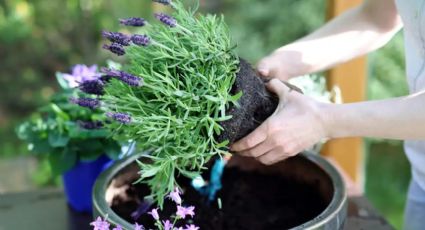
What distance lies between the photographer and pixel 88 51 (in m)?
3.77

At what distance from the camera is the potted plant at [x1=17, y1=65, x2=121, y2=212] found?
4.61 ft

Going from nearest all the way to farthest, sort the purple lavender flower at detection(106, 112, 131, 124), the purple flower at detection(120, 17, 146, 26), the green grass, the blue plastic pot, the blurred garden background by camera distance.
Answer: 1. the purple lavender flower at detection(106, 112, 131, 124)
2. the purple flower at detection(120, 17, 146, 26)
3. the blue plastic pot
4. the green grass
5. the blurred garden background

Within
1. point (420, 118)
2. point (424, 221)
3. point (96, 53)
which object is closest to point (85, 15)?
point (96, 53)

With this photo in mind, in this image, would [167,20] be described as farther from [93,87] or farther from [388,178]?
[388,178]

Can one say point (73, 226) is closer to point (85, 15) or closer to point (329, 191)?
point (329, 191)

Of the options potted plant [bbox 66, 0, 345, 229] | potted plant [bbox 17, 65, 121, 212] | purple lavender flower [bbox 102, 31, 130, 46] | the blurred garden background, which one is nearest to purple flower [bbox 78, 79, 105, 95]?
potted plant [bbox 66, 0, 345, 229]

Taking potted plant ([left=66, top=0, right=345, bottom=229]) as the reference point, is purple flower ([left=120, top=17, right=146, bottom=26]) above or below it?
above

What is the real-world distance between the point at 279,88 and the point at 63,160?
1.84 feet

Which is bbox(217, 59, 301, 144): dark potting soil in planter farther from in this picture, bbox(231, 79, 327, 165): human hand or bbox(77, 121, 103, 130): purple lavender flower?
bbox(77, 121, 103, 130): purple lavender flower

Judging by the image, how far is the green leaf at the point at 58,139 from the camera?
4.57 ft

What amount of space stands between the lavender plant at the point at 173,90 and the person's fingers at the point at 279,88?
0.09 m

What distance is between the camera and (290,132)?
1044 millimetres

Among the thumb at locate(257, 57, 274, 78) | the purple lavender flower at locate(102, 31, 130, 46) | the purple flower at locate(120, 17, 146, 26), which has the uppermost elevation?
the purple flower at locate(120, 17, 146, 26)

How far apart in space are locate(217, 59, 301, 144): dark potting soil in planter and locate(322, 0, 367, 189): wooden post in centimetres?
78
